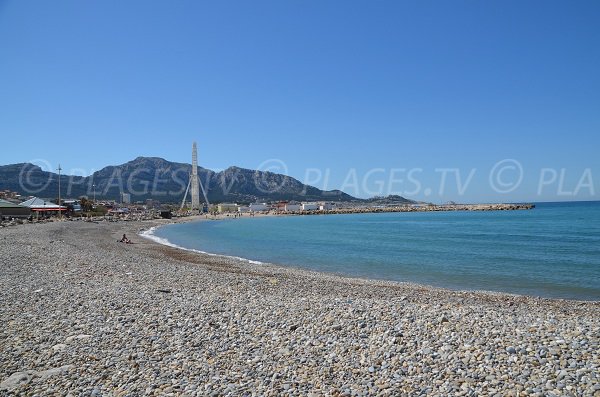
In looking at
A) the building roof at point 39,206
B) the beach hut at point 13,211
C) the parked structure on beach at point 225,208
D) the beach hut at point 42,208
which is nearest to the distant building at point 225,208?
the parked structure on beach at point 225,208

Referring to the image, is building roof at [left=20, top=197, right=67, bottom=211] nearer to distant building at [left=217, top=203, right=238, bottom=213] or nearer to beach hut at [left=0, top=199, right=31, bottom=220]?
beach hut at [left=0, top=199, right=31, bottom=220]

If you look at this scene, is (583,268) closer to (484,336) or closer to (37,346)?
(484,336)

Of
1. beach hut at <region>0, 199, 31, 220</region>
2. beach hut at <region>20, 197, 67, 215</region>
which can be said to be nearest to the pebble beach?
beach hut at <region>0, 199, 31, 220</region>

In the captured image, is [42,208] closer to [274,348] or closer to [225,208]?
[274,348]

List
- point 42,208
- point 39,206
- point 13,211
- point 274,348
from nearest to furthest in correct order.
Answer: point 274,348
point 13,211
point 42,208
point 39,206

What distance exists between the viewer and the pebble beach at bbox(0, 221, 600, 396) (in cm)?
534

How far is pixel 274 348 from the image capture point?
6727 millimetres

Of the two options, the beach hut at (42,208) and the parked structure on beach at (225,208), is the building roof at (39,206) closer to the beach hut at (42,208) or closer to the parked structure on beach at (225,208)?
the beach hut at (42,208)

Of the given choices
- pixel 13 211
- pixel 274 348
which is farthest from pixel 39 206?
pixel 274 348

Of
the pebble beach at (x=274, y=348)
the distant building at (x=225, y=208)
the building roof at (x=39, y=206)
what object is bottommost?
the distant building at (x=225, y=208)

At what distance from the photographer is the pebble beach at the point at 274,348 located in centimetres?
534

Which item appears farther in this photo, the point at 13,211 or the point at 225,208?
the point at 225,208

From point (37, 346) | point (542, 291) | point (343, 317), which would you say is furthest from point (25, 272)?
point (542, 291)

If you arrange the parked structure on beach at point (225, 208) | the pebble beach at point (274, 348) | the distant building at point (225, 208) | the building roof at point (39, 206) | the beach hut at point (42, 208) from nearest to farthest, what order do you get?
the pebble beach at point (274, 348)
the beach hut at point (42, 208)
the building roof at point (39, 206)
the distant building at point (225, 208)
the parked structure on beach at point (225, 208)
